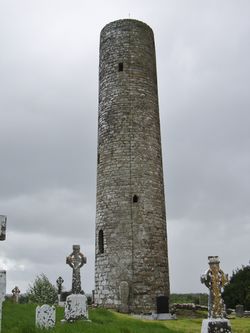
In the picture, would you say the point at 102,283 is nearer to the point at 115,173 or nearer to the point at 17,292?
the point at 115,173

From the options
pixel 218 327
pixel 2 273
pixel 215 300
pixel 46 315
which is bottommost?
pixel 218 327

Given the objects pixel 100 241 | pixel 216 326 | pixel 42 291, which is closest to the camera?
pixel 216 326

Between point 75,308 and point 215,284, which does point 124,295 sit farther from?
point 215,284

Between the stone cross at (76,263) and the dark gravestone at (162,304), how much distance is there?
622 centimetres

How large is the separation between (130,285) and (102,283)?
4.77ft

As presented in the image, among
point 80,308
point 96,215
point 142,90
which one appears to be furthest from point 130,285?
point 142,90

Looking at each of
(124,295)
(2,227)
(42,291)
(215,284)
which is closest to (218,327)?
(215,284)

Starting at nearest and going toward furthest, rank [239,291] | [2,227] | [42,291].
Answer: [2,227] < [239,291] < [42,291]

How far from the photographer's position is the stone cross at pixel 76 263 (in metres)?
14.5

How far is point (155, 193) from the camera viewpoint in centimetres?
2202

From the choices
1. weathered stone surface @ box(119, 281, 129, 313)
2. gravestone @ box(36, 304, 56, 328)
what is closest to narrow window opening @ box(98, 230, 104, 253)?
weathered stone surface @ box(119, 281, 129, 313)

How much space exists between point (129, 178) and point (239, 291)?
1476 centimetres

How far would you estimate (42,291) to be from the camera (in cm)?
4772

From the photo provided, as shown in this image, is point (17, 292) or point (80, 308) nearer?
point (80, 308)
